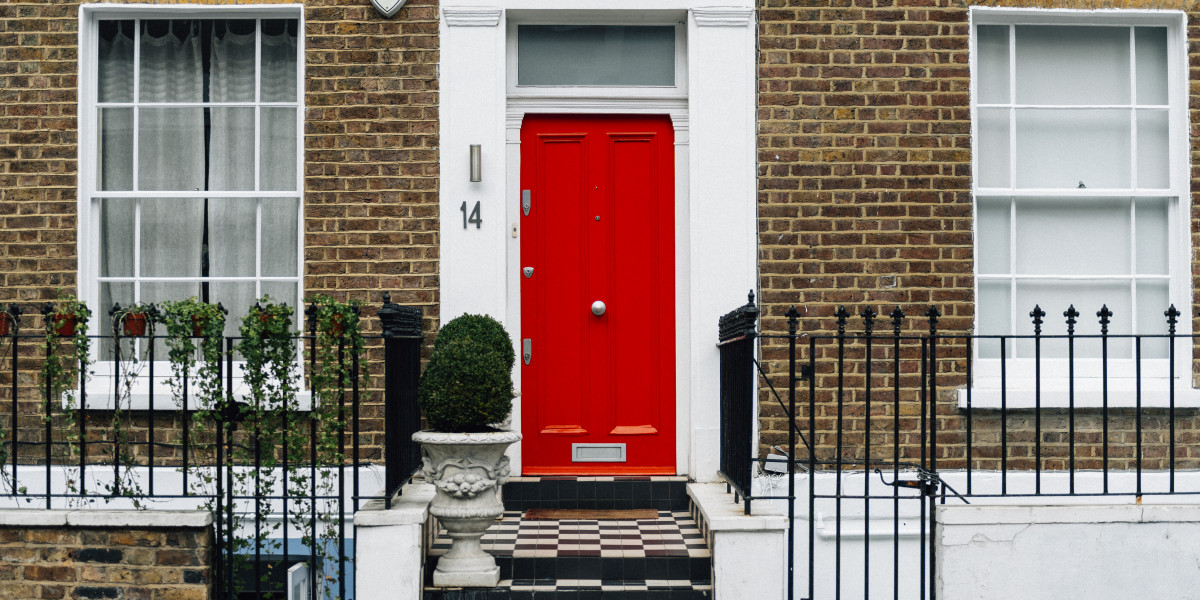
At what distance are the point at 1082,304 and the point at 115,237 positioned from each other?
586cm

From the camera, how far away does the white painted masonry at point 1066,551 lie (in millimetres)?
5172

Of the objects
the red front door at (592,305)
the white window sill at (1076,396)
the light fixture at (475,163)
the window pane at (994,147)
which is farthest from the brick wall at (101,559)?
the window pane at (994,147)

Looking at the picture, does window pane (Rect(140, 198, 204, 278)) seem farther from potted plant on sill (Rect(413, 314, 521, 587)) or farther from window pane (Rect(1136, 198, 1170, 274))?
window pane (Rect(1136, 198, 1170, 274))

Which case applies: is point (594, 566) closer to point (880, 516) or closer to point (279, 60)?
point (880, 516)

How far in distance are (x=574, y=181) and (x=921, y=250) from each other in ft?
6.90

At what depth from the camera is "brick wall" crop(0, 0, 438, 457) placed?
653 cm

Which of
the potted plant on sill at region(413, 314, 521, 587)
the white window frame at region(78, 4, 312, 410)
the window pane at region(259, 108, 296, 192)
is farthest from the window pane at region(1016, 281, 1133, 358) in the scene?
the window pane at region(259, 108, 296, 192)

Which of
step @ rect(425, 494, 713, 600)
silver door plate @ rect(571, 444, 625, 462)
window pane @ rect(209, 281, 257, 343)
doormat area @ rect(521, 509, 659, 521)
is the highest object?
window pane @ rect(209, 281, 257, 343)

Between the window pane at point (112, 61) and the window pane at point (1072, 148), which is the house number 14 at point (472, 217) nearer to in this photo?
the window pane at point (112, 61)

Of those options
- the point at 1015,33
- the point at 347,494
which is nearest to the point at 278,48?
the point at 347,494

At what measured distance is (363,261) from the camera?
654cm

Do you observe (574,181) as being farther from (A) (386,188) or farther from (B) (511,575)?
(B) (511,575)

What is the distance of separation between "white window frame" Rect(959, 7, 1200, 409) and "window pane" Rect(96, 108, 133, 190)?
16.6 feet

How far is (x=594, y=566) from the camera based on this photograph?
17.7 ft
